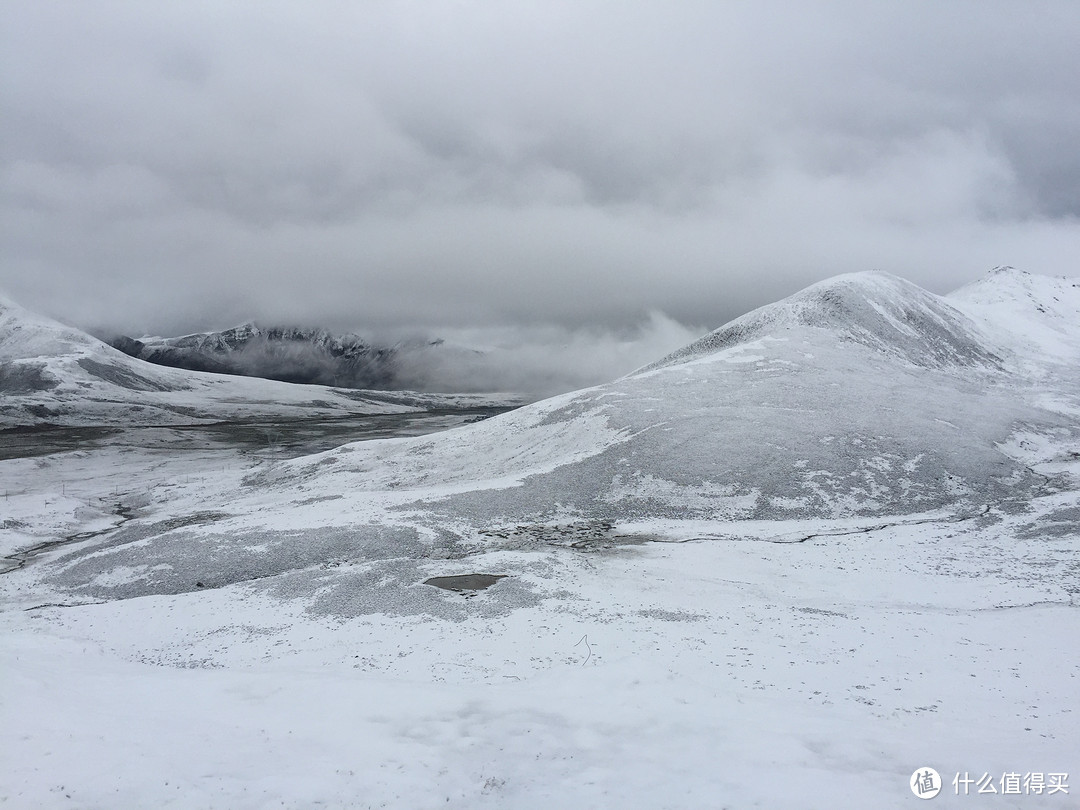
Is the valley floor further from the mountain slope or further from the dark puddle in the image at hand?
the mountain slope

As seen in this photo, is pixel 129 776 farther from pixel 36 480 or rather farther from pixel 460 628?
pixel 36 480

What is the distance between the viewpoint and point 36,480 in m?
86.9

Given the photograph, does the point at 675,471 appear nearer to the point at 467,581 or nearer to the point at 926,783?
the point at 467,581

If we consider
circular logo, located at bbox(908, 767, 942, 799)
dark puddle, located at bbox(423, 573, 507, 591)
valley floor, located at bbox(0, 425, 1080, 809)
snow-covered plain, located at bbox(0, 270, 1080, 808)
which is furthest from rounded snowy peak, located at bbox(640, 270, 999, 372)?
circular logo, located at bbox(908, 767, 942, 799)

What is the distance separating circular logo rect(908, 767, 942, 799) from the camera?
468 inches

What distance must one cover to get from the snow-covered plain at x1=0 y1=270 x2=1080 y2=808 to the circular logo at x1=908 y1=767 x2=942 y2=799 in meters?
0.23

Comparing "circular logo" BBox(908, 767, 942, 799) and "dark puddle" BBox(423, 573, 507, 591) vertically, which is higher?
"circular logo" BBox(908, 767, 942, 799)

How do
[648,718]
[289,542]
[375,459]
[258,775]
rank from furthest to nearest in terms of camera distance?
[375,459]
[289,542]
[648,718]
[258,775]

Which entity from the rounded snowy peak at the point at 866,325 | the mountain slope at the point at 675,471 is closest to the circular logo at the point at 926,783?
the mountain slope at the point at 675,471

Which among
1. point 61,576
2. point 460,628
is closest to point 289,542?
point 61,576

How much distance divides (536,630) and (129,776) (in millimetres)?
14747

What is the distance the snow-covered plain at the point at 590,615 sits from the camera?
42.4ft

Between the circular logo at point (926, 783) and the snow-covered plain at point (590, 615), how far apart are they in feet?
0.77

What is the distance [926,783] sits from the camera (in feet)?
40.1
